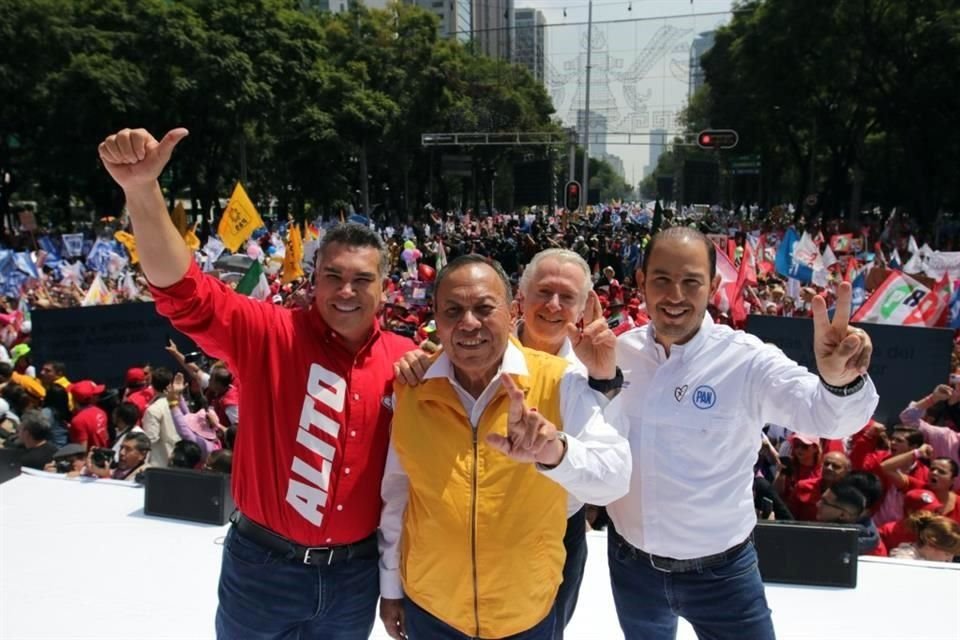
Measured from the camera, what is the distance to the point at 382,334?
2.47 m

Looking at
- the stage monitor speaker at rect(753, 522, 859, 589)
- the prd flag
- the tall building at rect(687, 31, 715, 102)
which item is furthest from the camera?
the tall building at rect(687, 31, 715, 102)

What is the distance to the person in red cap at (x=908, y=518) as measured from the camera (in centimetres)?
444

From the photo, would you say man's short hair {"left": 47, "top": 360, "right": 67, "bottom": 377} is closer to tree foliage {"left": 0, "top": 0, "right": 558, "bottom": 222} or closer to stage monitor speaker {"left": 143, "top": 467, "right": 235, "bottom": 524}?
stage monitor speaker {"left": 143, "top": 467, "right": 235, "bottom": 524}

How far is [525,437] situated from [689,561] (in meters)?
0.81

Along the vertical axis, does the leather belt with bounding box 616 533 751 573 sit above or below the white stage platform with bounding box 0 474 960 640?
above

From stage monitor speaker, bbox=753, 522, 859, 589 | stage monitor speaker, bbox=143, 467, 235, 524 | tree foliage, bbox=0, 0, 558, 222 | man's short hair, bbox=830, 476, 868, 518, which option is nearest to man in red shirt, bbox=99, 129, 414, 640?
stage monitor speaker, bbox=143, 467, 235, 524

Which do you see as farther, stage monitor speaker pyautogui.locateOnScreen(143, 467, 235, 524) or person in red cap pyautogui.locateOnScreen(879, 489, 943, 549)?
person in red cap pyautogui.locateOnScreen(879, 489, 943, 549)

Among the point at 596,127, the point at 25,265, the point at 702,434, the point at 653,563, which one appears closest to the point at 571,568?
the point at 653,563

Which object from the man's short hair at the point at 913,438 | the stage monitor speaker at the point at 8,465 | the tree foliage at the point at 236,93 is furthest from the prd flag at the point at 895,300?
→ the tree foliage at the point at 236,93

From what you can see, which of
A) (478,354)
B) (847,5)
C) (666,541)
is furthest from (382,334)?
(847,5)

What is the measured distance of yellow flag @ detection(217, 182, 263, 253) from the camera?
10.3m

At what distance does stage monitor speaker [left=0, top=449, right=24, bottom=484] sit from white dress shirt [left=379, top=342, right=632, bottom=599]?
329cm

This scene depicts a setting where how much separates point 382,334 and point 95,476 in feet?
10.7

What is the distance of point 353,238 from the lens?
7.46 ft
